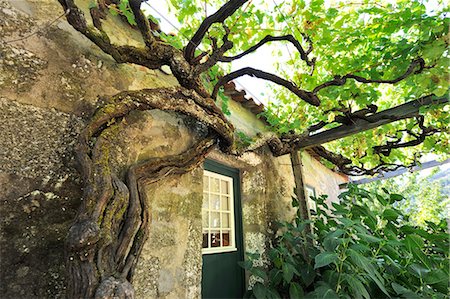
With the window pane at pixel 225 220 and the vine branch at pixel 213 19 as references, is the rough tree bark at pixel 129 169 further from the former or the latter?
the window pane at pixel 225 220

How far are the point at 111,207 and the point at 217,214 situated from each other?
153 centimetres

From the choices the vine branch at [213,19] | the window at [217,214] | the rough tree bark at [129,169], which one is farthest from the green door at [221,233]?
the vine branch at [213,19]

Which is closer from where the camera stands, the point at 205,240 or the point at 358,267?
the point at 358,267

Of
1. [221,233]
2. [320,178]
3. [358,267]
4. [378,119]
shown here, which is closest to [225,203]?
[221,233]

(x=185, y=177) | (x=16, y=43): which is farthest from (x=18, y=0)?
(x=185, y=177)

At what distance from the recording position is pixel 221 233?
2.44 metres

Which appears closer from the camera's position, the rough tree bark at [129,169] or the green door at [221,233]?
the rough tree bark at [129,169]

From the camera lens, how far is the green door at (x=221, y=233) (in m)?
2.19

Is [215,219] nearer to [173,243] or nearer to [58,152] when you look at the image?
[173,243]

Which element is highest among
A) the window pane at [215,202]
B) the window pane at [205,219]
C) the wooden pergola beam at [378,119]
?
the wooden pergola beam at [378,119]

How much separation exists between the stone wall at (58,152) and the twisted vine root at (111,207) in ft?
0.40

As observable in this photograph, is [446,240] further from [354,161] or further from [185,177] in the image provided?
[185,177]

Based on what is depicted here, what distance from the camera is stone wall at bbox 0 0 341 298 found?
3.31 feet

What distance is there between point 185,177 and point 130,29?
131cm
